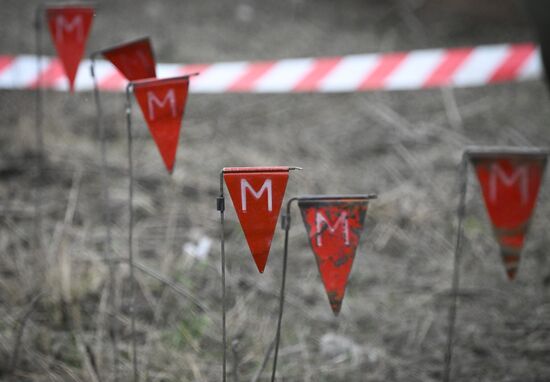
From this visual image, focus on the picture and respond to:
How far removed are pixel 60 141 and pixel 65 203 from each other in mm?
857

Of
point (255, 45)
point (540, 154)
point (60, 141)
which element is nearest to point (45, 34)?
point (255, 45)

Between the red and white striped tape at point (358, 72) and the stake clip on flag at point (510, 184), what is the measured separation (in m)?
3.41

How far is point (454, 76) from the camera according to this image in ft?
17.8

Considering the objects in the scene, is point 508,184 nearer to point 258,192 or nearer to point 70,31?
point 258,192

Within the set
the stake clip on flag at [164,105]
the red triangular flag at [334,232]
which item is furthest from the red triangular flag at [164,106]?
the red triangular flag at [334,232]

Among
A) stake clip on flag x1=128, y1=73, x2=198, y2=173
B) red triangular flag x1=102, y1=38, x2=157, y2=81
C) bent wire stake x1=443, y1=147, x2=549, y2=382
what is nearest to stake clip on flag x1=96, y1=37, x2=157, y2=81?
red triangular flag x1=102, y1=38, x2=157, y2=81

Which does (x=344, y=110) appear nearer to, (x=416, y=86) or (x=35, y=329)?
(x=416, y=86)

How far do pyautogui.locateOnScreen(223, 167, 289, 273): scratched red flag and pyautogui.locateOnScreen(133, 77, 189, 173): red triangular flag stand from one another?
1.34 feet

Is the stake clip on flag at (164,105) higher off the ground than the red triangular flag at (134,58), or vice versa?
the red triangular flag at (134,58)

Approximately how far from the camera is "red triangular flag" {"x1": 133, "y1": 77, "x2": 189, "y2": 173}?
2014 millimetres

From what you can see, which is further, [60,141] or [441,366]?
[60,141]

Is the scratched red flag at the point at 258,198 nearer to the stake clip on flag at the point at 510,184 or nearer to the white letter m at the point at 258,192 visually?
the white letter m at the point at 258,192

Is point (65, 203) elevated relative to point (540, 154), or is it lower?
lower

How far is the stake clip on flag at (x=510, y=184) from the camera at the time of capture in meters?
1.82
